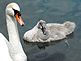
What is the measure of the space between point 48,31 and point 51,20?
34.6 inches

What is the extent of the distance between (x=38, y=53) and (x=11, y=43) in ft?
4.29

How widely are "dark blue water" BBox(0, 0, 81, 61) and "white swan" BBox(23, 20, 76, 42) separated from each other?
0.14 metres

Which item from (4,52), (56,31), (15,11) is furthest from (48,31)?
(4,52)

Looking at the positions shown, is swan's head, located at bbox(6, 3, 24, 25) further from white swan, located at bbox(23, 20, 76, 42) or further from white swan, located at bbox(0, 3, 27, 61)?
white swan, located at bbox(23, 20, 76, 42)

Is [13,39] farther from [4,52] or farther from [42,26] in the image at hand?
[42,26]

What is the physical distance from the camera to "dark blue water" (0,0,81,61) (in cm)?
902

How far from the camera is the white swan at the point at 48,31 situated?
382 inches

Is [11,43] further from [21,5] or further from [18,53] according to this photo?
[21,5]

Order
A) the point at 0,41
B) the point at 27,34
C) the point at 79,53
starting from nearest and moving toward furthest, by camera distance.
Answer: the point at 0,41
the point at 79,53
the point at 27,34

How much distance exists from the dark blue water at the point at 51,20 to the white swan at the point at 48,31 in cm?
14

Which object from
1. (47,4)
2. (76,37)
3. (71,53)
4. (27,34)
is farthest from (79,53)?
(47,4)

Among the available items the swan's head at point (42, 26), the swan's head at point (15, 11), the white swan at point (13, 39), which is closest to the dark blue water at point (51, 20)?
the swan's head at point (42, 26)

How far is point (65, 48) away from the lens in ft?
30.6

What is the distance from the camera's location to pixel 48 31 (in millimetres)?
9836
